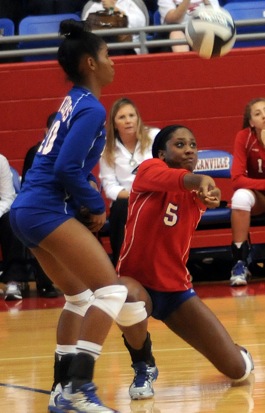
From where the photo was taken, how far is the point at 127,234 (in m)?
4.36

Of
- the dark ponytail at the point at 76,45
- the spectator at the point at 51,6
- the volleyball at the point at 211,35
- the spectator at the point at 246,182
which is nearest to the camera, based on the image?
the dark ponytail at the point at 76,45

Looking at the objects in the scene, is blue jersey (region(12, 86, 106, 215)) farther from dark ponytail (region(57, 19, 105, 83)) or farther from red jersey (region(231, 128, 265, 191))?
red jersey (region(231, 128, 265, 191))

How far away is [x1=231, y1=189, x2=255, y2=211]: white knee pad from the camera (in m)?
7.47

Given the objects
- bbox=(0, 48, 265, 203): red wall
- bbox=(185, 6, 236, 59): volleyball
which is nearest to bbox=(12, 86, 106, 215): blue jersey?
bbox=(185, 6, 236, 59): volleyball

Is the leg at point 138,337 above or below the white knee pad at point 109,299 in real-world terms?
below

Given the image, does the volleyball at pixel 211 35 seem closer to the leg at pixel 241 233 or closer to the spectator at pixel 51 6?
the leg at pixel 241 233

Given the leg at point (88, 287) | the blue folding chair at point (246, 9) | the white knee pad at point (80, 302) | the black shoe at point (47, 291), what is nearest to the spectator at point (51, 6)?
the blue folding chair at point (246, 9)

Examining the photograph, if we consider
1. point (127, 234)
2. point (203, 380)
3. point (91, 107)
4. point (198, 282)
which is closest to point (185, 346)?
point (203, 380)

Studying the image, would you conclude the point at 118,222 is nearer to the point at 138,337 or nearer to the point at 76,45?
the point at 138,337

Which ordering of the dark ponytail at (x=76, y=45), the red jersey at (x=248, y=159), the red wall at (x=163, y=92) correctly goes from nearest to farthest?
the dark ponytail at (x=76, y=45), the red jersey at (x=248, y=159), the red wall at (x=163, y=92)

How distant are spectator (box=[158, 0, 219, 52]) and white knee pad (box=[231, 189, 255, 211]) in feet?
5.94

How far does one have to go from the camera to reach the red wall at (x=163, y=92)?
28.1 ft

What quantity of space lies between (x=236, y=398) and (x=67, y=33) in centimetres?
166

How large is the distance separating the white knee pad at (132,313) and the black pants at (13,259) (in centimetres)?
346
